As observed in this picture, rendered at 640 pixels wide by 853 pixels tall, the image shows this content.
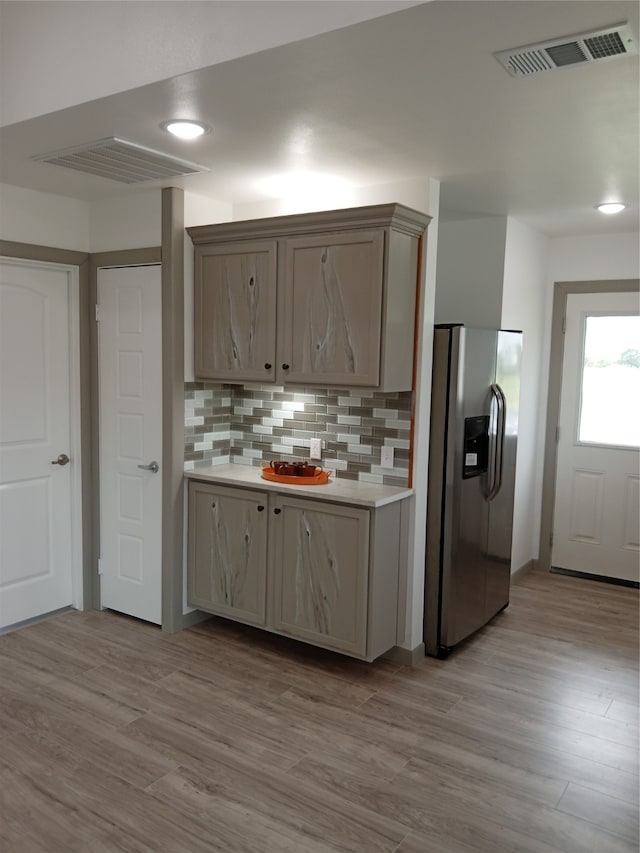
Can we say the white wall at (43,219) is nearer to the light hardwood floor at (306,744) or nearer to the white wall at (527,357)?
the light hardwood floor at (306,744)

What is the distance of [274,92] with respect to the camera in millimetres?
2221

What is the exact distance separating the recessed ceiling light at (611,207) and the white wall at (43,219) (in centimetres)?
298

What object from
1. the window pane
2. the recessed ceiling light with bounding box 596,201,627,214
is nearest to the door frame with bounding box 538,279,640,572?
the window pane

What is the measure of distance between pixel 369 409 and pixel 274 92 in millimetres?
1764

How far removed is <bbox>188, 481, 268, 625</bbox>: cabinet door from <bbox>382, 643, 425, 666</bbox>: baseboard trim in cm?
70

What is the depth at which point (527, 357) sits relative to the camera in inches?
190

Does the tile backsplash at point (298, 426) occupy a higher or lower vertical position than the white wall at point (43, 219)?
lower

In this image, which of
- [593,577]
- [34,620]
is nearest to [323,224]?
[34,620]

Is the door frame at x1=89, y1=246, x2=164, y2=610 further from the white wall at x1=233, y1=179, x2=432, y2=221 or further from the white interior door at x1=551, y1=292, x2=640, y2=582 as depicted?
the white interior door at x1=551, y1=292, x2=640, y2=582

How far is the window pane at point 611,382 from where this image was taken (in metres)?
4.82

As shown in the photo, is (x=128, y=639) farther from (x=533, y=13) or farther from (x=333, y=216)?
(x=533, y=13)

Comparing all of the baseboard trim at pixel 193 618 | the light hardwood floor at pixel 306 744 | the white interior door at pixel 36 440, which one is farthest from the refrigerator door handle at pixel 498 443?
the white interior door at pixel 36 440

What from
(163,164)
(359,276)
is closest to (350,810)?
(359,276)

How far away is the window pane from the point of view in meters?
4.82
